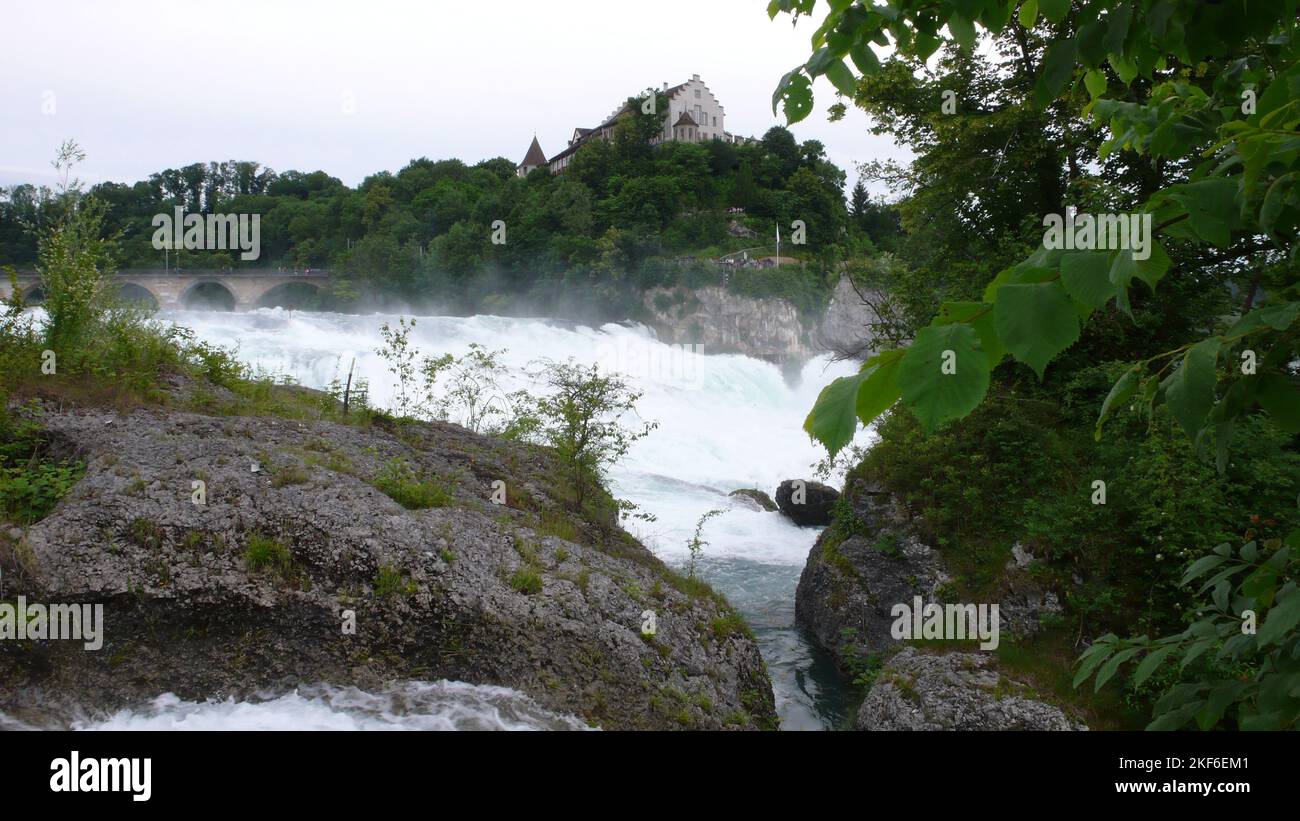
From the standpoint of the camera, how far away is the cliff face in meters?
50.6

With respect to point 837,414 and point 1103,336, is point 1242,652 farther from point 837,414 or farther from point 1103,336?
point 1103,336

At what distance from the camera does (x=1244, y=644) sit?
82.7 inches

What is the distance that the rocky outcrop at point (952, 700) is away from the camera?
7.64 m

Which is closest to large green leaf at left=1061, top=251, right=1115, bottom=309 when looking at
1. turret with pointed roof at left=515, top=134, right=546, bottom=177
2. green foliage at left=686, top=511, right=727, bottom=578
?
green foliage at left=686, top=511, right=727, bottom=578

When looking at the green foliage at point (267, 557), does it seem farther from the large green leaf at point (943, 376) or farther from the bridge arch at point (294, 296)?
the bridge arch at point (294, 296)

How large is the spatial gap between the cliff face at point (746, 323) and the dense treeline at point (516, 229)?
1.38 metres

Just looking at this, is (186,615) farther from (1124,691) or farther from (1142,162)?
(1142,162)

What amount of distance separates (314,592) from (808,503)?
13666mm

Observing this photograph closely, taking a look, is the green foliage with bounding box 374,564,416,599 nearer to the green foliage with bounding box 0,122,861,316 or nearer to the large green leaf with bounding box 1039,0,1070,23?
the large green leaf with bounding box 1039,0,1070,23

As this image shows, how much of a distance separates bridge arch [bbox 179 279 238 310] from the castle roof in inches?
1796

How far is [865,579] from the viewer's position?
11.3 m

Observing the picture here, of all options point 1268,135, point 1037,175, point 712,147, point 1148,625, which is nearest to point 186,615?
point 1268,135

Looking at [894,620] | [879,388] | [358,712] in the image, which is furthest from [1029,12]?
[894,620]

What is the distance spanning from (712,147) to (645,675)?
65.9m
